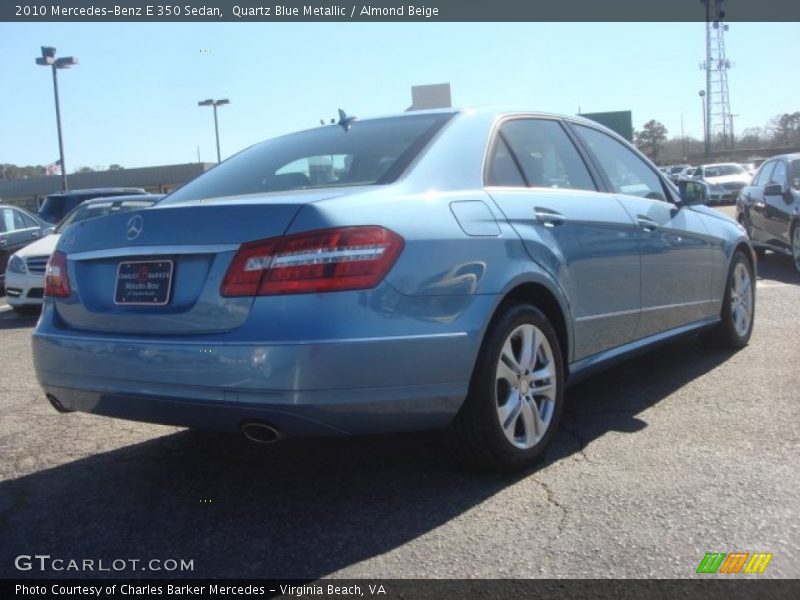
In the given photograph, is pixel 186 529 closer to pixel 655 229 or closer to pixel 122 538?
pixel 122 538

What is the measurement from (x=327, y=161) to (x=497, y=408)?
1.40 meters

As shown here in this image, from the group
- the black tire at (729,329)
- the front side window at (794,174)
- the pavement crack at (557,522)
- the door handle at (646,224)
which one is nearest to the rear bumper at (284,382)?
the pavement crack at (557,522)

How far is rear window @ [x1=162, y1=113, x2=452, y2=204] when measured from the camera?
3.53 meters

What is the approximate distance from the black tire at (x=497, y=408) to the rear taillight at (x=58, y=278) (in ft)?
5.73

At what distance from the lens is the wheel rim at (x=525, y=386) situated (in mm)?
3416

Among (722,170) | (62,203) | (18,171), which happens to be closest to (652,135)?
→ (722,170)

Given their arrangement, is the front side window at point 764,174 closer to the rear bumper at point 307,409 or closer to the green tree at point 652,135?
the rear bumper at point 307,409

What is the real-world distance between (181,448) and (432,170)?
75.8 inches

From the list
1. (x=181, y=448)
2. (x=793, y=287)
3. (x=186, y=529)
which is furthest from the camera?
(x=793, y=287)

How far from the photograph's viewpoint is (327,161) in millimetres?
3818

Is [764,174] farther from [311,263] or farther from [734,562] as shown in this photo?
[311,263]

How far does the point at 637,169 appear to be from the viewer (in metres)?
5.18

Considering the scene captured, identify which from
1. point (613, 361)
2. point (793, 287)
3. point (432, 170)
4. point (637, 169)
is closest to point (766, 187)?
point (793, 287)

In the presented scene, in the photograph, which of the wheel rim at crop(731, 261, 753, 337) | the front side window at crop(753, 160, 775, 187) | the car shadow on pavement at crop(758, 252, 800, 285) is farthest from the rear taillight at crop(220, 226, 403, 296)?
the front side window at crop(753, 160, 775, 187)
